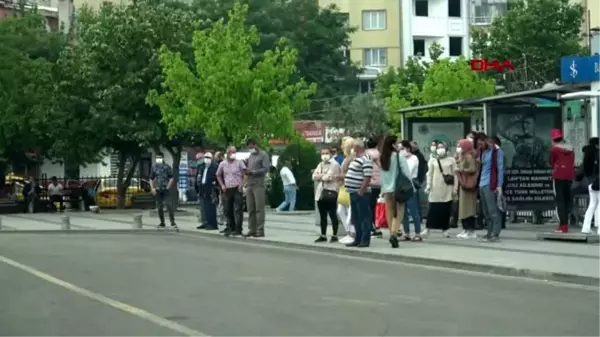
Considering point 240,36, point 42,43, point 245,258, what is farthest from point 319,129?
point 245,258

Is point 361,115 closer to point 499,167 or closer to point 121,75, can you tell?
point 121,75

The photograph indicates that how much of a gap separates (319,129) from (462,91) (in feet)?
54.2

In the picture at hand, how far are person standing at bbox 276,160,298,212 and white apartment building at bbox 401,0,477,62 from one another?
1587 inches

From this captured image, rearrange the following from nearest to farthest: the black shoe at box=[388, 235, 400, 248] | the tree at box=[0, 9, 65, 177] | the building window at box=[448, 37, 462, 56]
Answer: the black shoe at box=[388, 235, 400, 248] < the tree at box=[0, 9, 65, 177] < the building window at box=[448, 37, 462, 56]

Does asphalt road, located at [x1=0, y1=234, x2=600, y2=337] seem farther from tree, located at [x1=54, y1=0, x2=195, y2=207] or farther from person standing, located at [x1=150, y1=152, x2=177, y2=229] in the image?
tree, located at [x1=54, y1=0, x2=195, y2=207]

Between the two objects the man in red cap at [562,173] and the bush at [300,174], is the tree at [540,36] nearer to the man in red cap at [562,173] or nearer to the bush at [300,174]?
the bush at [300,174]

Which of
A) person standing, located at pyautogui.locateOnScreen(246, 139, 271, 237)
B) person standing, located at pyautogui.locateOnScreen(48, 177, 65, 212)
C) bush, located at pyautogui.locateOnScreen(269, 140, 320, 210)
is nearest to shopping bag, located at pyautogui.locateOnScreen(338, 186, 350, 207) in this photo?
person standing, located at pyautogui.locateOnScreen(246, 139, 271, 237)

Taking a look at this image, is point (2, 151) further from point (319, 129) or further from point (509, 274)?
point (509, 274)

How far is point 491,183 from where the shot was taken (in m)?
20.4

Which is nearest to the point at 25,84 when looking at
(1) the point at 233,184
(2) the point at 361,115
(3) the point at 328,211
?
(2) the point at 361,115

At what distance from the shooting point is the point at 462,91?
48875mm

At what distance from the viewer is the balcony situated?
78.1m

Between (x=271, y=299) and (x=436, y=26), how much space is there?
218 ft

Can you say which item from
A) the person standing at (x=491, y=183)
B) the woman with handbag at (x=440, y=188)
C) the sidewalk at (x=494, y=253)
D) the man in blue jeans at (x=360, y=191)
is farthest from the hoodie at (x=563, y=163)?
the man in blue jeans at (x=360, y=191)
